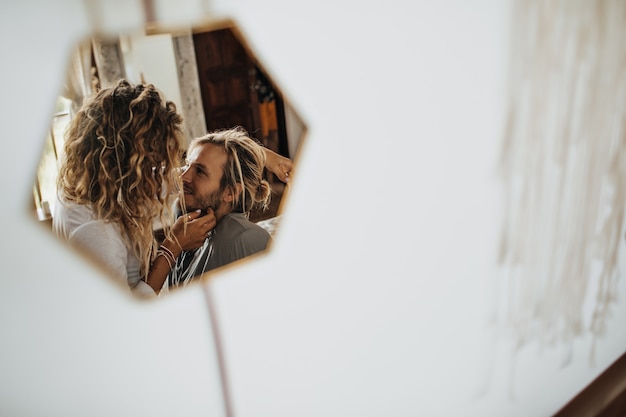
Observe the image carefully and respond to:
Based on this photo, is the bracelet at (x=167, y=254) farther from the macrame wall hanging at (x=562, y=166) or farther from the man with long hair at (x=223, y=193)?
the macrame wall hanging at (x=562, y=166)

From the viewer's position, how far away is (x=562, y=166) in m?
1.15

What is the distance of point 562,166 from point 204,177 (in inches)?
34.3

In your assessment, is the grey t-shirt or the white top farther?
the grey t-shirt

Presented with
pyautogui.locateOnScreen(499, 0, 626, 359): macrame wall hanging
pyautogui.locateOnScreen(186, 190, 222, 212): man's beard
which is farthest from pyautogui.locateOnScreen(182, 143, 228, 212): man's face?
pyautogui.locateOnScreen(499, 0, 626, 359): macrame wall hanging

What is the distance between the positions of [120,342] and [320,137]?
1.29 feet

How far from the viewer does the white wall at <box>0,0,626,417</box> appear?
0.55 meters

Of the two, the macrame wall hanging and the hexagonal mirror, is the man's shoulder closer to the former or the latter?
the hexagonal mirror

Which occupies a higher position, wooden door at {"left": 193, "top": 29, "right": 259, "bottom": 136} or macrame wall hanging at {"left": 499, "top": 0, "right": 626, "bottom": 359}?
wooden door at {"left": 193, "top": 29, "right": 259, "bottom": 136}

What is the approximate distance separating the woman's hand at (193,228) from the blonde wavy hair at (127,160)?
0.02 meters

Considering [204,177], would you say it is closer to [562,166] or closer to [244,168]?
[244,168]

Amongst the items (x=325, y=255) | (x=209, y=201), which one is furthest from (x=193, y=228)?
(x=325, y=255)

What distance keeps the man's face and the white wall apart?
0.12m

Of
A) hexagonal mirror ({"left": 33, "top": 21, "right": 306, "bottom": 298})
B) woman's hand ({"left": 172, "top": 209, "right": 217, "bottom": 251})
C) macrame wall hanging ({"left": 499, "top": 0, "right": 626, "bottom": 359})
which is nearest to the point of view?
hexagonal mirror ({"left": 33, "top": 21, "right": 306, "bottom": 298})

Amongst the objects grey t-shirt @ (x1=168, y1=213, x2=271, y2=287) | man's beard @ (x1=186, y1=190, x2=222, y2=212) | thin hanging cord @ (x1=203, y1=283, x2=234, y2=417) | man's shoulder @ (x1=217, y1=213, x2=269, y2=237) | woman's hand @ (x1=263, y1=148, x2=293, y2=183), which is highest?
woman's hand @ (x1=263, y1=148, x2=293, y2=183)
